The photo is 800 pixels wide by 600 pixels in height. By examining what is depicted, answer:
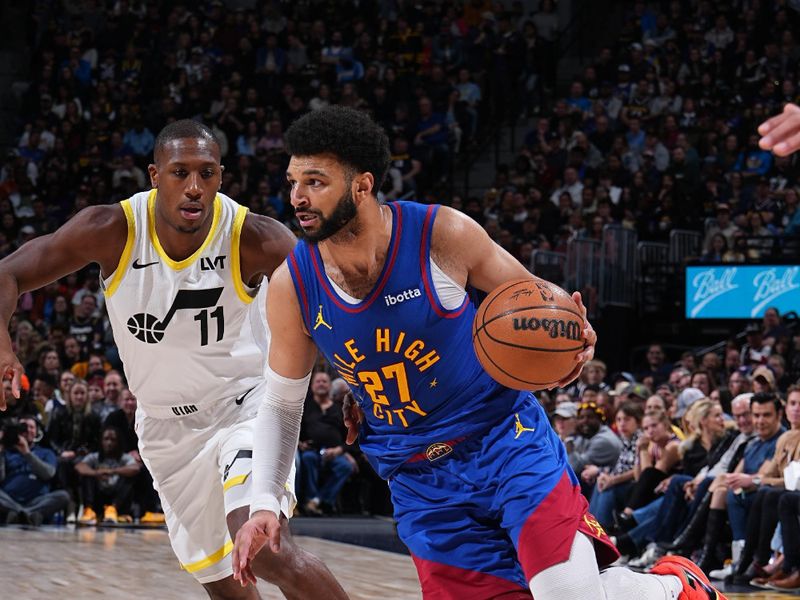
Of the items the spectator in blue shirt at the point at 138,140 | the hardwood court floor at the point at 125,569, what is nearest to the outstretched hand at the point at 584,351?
the hardwood court floor at the point at 125,569

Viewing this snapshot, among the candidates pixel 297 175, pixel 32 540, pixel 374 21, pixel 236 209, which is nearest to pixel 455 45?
pixel 374 21

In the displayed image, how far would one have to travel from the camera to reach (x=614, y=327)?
13758mm

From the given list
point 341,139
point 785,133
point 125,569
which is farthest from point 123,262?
point 125,569

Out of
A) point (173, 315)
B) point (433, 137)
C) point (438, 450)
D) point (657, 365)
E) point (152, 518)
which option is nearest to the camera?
point (438, 450)

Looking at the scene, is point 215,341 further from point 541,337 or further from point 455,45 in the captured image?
point 455,45

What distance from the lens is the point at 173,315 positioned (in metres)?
4.59

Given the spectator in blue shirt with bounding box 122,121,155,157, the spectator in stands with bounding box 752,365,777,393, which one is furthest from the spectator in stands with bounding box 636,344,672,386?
the spectator in blue shirt with bounding box 122,121,155,157

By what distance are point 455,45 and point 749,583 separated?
11847 millimetres

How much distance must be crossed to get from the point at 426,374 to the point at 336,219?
50cm

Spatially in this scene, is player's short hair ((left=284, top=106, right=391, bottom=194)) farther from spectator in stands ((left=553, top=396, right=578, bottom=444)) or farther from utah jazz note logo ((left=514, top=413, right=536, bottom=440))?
spectator in stands ((left=553, top=396, right=578, bottom=444))

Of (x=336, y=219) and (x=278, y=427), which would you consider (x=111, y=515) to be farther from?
(x=336, y=219)

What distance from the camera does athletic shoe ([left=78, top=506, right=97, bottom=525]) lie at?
10.9 meters

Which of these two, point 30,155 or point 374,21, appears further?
point 374,21

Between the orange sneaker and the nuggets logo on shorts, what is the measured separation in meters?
0.72
